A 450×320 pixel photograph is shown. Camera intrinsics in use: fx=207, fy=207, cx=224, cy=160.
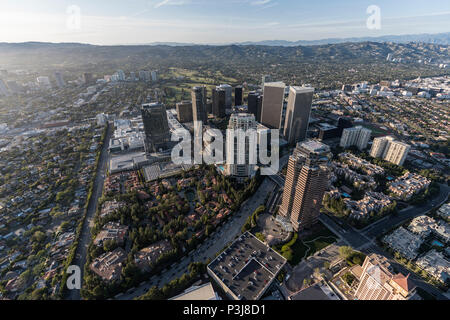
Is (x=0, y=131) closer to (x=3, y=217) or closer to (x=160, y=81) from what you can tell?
(x=3, y=217)

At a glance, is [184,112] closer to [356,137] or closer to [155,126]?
[155,126]

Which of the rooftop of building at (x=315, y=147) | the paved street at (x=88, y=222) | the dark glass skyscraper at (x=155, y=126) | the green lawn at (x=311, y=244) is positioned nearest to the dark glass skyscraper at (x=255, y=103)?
the dark glass skyscraper at (x=155, y=126)

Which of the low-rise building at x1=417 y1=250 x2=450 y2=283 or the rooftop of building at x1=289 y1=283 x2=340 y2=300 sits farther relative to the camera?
the low-rise building at x1=417 y1=250 x2=450 y2=283

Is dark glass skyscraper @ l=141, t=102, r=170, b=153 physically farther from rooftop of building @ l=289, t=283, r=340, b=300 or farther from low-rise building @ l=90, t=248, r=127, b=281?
rooftop of building @ l=289, t=283, r=340, b=300

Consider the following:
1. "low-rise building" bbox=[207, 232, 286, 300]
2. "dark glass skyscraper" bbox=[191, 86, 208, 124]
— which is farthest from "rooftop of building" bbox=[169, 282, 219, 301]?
"dark glass skyscraper" bbox=[191, 86, 208, 124]

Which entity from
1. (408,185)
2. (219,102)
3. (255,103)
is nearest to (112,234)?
(408,185)

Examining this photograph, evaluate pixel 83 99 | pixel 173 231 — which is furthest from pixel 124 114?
pixel 173 231

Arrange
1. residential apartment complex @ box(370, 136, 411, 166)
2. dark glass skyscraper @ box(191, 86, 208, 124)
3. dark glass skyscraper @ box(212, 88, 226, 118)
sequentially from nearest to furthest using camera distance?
residential apartment complex @ box(370, 136, 411, 166), dark glass skyscraper @ box(191, 86, 208, 124), dark glass skyscraper @ box(212, 88, 226, 118)

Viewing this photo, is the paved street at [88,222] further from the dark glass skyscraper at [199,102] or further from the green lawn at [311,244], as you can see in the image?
the dark glass skyscraper at [199,102]
